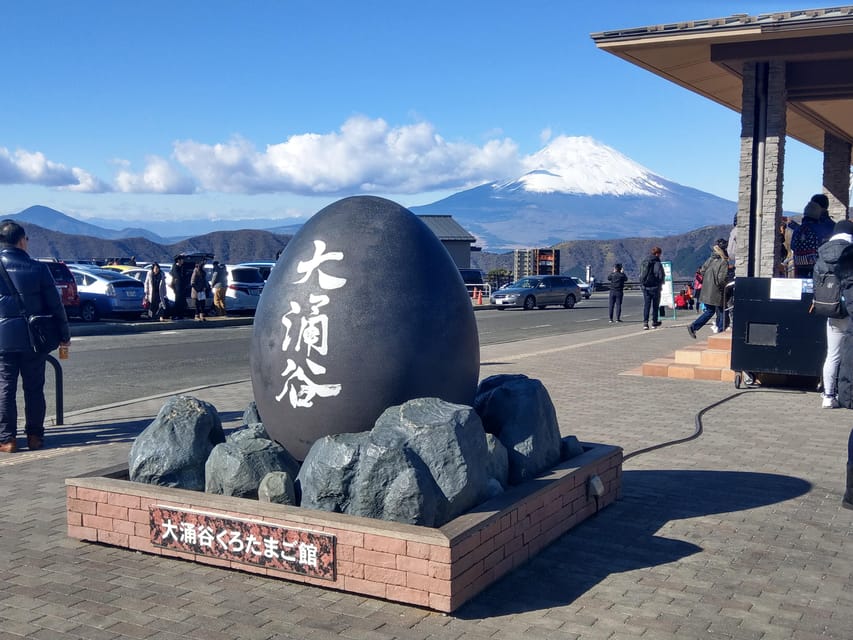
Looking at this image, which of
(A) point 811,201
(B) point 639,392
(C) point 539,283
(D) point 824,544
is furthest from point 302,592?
(C) point 539,283

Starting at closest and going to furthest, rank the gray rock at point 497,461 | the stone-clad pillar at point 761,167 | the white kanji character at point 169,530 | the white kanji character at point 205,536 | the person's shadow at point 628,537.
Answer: the person's shadow at point 628,537 → the white kanji character at point 205,536 → the white kanji character at point 169,530 → the gray rock at point 497,461 → the stone-clad pillar at point 761,167

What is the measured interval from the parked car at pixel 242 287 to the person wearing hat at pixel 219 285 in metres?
1.01

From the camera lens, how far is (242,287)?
29.4 meters

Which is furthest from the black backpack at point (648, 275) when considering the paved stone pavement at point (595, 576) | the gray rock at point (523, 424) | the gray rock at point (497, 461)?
the gray rock at point (497, 461)

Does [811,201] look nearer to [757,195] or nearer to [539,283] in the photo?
[757,195]

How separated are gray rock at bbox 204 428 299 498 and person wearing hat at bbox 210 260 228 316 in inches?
879

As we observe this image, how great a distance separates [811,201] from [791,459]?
6185 mm

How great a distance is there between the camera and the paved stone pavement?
4.23 meters

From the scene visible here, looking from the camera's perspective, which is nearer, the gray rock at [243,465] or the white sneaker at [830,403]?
the gray rock at [243,465]

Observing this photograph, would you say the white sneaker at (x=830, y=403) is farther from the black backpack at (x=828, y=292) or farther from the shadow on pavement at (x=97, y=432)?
the shadow on pavement at (x=97, y=432)

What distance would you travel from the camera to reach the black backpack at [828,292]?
9078 millimetres

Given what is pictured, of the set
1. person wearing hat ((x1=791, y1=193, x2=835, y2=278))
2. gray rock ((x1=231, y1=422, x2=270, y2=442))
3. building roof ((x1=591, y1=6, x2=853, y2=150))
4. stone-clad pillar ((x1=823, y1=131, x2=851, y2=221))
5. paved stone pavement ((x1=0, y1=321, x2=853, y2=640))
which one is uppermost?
building roof ((x1=591, y1=6, x2=853, y2=150))

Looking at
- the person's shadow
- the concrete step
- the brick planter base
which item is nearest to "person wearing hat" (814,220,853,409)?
the concrete step

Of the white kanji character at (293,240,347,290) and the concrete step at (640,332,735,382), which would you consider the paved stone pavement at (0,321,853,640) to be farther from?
the concrete step at (640,332,735,382)
